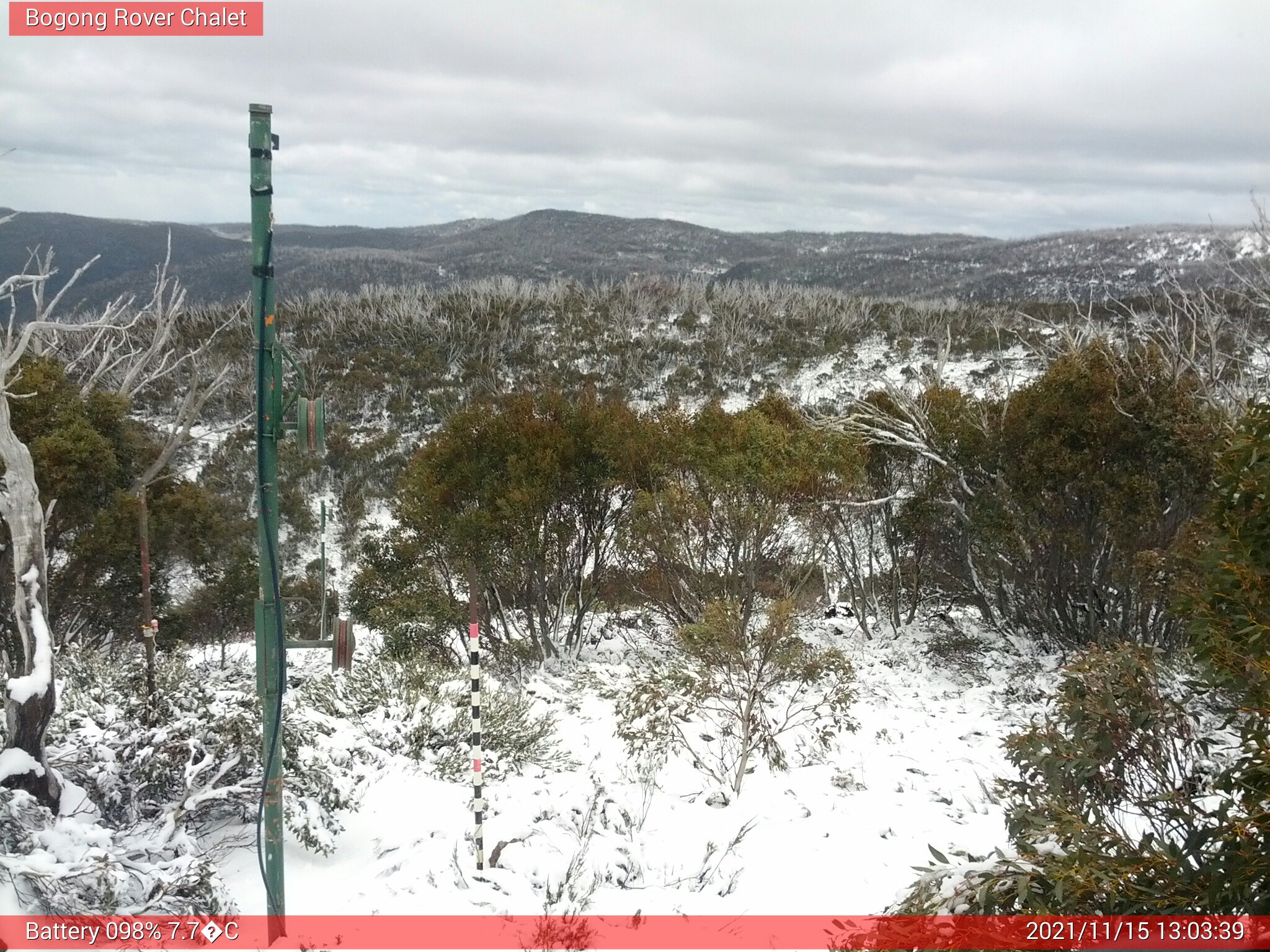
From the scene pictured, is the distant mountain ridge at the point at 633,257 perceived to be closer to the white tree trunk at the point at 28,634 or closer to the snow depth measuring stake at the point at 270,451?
the white tree trunk at the point at 28,634

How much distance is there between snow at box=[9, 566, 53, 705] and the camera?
4789 millimetres

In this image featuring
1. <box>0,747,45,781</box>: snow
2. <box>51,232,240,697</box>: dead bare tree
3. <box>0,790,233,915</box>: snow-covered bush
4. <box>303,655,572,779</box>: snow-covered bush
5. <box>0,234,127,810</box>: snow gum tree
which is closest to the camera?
<box>0,790,233,915</box>: snow-covered bush

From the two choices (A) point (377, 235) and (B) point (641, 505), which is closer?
(B) point (641, 505)

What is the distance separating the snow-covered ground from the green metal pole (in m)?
0.98

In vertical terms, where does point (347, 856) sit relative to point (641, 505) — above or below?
below

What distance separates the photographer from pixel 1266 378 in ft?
36.1

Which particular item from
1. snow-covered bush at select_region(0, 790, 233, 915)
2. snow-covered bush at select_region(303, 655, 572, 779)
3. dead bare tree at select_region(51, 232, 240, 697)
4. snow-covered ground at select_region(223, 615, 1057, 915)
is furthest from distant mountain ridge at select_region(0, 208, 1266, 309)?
snow-covered bush at select_region(0, 790, 233, 915)

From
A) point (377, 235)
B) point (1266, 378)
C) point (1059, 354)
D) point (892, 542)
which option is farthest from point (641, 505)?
point (377, 235)

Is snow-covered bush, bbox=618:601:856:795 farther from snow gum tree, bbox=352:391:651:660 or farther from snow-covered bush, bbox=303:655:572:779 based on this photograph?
snow gum tree, bbox=352:391:651:660

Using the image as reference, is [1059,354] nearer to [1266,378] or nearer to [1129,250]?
[1266,378]

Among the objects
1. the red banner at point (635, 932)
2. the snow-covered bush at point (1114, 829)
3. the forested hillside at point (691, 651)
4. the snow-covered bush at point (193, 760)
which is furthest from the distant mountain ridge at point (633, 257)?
the snow-covered bush at point (1114, 829)

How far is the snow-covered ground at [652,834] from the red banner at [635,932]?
0.43 ft

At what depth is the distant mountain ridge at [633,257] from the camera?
224 feet

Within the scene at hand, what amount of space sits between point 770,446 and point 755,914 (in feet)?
21.9
